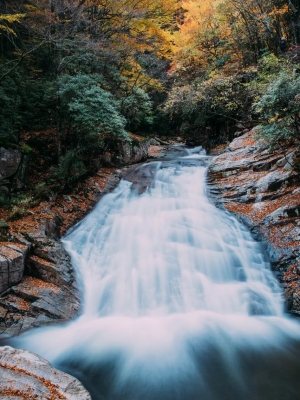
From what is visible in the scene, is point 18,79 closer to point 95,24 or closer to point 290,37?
point 95,24

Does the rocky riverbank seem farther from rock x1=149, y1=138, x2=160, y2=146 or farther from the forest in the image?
rock x1=149, y1=138, x2=160, y2=146

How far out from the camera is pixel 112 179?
38.5 feet

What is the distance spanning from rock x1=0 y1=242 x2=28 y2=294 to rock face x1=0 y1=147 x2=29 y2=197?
98.0 inches

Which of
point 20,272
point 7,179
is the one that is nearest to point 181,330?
point 20,272

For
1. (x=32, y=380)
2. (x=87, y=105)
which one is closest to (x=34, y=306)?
(x=32, y=380)

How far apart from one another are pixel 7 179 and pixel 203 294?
6.88 m

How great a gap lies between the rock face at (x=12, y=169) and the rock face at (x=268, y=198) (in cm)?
692

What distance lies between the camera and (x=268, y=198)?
8.53m

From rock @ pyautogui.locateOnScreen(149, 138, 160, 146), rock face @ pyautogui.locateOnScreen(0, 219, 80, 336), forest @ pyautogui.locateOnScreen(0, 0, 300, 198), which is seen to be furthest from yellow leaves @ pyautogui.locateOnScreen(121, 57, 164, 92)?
rock face @ pyautogui.locateOnScreen(0, 219, 80, 336)

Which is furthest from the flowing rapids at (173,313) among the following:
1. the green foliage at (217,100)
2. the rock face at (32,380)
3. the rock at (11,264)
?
the green foliage at (217,100)

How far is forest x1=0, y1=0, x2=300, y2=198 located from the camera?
29.6ft

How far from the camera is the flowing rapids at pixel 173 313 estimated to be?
4.45 m

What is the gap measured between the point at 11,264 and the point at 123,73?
40.5 ft

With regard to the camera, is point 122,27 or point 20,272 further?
point 122,27
